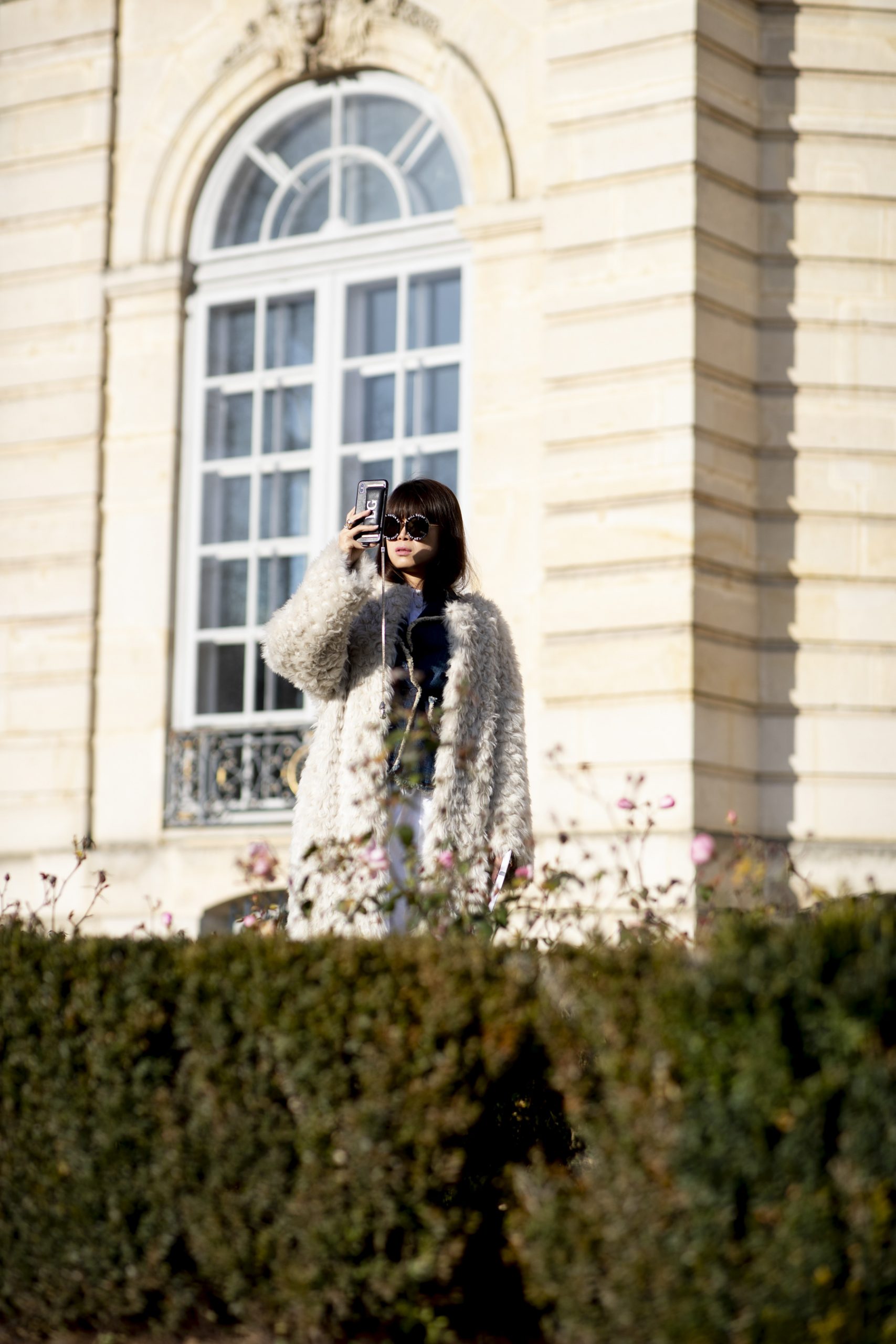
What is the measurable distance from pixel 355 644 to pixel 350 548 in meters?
0.26

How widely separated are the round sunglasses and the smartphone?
8 centimetres

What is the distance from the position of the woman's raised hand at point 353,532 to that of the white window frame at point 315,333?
4.65 meters

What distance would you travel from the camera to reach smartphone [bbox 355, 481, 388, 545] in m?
4.83

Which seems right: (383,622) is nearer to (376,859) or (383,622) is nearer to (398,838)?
(398,838)

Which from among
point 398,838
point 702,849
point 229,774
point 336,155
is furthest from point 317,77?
point 702,849

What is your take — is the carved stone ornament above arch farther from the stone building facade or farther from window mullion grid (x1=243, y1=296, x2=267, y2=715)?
window mullion grid (x1=243, y1=296, x2=267, y2=715)

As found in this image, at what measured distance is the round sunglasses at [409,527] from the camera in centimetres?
495

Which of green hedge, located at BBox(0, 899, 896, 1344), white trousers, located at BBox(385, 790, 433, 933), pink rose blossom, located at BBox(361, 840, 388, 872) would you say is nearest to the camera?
green hedge, located at BBox(0, 899, 896, 1344)

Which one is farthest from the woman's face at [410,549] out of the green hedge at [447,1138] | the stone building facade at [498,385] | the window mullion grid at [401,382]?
the window mullion grid at [401,382]

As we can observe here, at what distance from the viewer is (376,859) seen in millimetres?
4035

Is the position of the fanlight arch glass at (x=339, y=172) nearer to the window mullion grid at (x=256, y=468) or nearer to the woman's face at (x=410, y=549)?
the window mullion grid at (x=256, y=468)

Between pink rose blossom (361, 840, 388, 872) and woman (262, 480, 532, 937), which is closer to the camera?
pink rose blossom (361, 840, 388, 872)

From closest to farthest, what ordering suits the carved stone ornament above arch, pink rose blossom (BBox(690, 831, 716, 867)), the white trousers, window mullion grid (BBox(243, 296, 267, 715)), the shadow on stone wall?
pink rose blossom (BBox(690, 831, 716, 867))
the white trousers
the shadow on stone wall
the carved stone ornament above arch
window mullion grid (BBox(243, 296, 267, 715))

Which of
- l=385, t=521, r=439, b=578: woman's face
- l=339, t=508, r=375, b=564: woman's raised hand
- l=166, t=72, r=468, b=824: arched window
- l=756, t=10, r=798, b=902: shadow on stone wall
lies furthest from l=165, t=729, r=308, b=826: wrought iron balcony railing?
l=339, t=508, r=375, b=564: woman's raised hand
